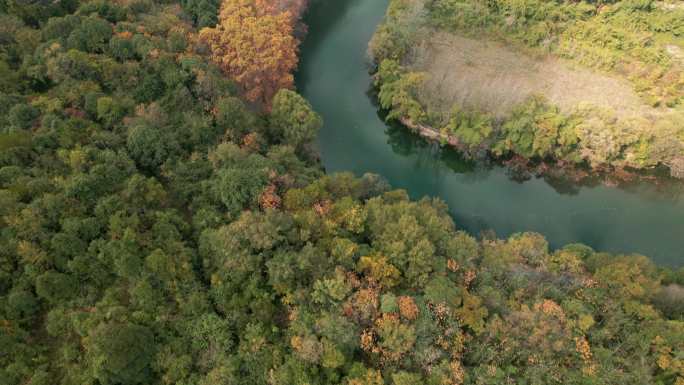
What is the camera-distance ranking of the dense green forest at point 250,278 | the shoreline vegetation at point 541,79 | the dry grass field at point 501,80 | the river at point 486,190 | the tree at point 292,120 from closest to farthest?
the dense green forest at point 250,278 → the tree at point 292,120 → the river at point 486,190 → the shoreline vegetation at point 541,79 → the dry grass field at point 501,80

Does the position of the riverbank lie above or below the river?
above

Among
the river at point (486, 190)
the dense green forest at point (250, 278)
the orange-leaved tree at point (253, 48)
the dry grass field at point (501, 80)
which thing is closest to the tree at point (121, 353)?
the dense green forest at point (250, 278)

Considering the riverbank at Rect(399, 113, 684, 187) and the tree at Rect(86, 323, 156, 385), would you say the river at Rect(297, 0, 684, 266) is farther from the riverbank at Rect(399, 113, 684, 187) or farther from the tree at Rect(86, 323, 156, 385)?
the tree at Rect(86, 323, 156, 385)

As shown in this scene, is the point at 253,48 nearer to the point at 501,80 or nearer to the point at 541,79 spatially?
the point at 501,80

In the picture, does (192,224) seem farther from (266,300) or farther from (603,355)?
(603,355)

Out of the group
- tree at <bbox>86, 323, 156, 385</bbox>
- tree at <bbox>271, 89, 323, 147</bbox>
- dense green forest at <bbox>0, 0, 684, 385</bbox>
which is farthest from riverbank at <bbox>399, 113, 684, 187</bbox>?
tree at <bbox>86, 323, 156, 385</bbox>

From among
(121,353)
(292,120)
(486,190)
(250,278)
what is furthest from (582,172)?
(121,353)

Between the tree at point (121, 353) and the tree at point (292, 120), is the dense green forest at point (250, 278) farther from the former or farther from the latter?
the tree at point (292, 120)
